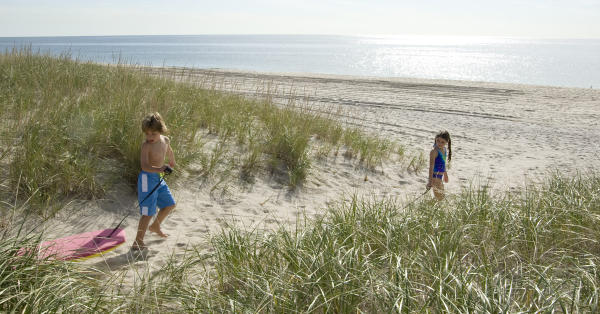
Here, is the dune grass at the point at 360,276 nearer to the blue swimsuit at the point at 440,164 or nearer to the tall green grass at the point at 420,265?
the tall green grass at the point at 420,265

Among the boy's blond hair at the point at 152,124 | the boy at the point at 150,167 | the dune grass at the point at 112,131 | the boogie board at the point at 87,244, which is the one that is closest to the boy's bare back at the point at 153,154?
the boy at the point at 150,167

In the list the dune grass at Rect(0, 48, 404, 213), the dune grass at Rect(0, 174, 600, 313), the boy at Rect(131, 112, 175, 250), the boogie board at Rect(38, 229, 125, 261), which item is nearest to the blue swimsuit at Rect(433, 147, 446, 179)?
the dune grass at Rect(0, 174, 600, 313)

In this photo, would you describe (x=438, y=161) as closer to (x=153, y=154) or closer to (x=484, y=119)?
(x=153, y=154)

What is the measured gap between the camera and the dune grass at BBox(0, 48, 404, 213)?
4.21 meters

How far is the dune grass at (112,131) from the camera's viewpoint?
4.21 meters

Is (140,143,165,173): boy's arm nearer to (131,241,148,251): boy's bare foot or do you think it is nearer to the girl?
(131,241,148,251): boy's bare foot

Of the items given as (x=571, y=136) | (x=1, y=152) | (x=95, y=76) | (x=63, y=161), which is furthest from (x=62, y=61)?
(x=571, y=136)

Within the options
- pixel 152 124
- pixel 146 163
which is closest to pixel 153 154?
pixel 146 163

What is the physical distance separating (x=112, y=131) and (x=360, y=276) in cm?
379

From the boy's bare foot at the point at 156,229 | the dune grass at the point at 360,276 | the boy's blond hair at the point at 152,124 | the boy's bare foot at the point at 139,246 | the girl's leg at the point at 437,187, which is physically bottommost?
the boy's bare foot at the point at 139,246

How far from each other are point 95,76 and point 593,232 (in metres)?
8.20

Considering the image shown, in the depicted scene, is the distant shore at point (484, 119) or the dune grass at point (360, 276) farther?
the distant shore at point (484, 119)

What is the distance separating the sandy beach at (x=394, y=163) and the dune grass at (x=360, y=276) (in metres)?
0.34

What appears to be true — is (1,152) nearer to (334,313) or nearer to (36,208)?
(36,208)
